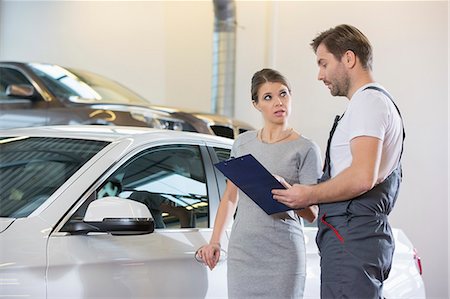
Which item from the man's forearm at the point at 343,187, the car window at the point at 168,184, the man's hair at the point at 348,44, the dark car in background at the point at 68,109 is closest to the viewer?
the man's forearm at the point at 343,187

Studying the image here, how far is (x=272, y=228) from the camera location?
2617 mm

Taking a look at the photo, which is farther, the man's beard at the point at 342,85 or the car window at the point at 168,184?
the car window at the point at 168,184

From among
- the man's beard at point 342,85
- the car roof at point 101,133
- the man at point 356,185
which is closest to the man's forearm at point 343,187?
the man at point 356,185

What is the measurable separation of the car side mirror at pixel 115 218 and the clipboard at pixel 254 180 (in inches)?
12.3

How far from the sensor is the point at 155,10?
945 cm

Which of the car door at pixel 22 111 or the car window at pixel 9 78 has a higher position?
the car window at pixel 9 78

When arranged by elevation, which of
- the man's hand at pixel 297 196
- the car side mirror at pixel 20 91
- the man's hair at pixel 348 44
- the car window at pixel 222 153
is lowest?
the man's hand at pixel 297 196

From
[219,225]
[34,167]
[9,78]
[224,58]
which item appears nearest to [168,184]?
[219,225]

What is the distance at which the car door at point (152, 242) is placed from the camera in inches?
97.4

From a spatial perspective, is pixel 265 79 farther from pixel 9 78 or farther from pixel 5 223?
pixel 9 78

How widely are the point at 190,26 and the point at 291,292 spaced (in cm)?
705

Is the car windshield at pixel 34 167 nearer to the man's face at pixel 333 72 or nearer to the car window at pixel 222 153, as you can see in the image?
the car window at pixel 222 153

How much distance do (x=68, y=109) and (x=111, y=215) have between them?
14.6ft

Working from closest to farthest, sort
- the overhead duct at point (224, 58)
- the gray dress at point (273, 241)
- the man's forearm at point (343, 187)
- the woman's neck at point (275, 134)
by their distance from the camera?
the man's forearm at point (343, 187), the gray dress at point (273, 241), the woman's neck at point (275, 134), the overhead duct at point (224, 58)
